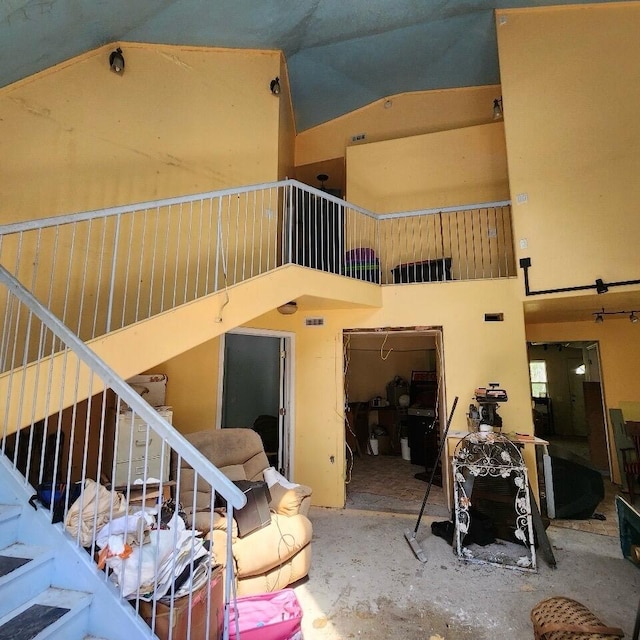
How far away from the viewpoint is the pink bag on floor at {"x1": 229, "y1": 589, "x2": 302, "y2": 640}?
6.81 feet

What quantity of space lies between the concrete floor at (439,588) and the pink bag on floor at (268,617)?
28 cm

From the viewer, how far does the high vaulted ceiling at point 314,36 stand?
11.1 ft

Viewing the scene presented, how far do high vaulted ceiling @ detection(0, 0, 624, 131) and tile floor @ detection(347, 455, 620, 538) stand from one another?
5.96 meters

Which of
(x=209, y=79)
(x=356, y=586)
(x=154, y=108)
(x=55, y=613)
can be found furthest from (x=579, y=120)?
(x=55, y=613)

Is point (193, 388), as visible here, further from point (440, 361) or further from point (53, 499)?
point (440, 361)

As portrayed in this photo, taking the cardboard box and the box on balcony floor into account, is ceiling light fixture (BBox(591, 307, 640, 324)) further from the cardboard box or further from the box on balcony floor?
the cardboard box

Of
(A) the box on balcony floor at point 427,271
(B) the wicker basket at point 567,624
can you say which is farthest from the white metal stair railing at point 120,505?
(A) the box on balcony floor at point 427,271

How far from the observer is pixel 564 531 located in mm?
3943

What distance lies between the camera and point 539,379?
10.2 m

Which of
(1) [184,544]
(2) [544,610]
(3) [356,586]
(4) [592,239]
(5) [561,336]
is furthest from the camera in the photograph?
(5) [561,336]

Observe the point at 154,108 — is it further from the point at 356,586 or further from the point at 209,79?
the point at 356,586

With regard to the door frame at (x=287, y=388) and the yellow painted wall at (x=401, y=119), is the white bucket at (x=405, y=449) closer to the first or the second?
the door frame at (x=287, y=388)

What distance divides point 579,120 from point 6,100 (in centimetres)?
593

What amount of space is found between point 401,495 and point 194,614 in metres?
3.77
